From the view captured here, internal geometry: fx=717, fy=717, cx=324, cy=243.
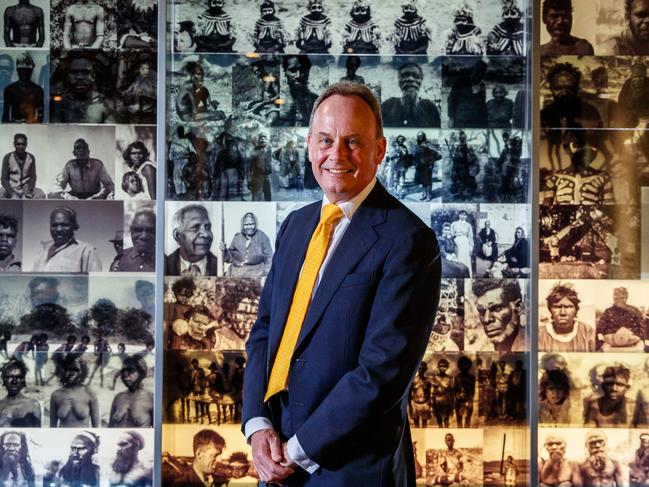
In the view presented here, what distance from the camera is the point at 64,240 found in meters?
3.57

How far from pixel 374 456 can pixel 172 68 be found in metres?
2.27

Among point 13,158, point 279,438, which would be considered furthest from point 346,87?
point 13,158

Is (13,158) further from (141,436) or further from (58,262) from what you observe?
(141,436)

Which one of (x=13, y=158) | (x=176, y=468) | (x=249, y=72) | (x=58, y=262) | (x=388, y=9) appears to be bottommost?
(x=176, y=468)

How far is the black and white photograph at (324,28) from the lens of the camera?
3.50 m

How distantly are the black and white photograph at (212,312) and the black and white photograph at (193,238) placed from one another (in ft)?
0.19

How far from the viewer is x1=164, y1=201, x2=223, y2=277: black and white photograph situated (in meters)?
3.45

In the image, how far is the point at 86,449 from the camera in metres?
3.56

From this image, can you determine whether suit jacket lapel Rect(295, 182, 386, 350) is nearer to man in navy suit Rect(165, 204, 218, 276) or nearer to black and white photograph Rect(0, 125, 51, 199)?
man in navy suit Rect(165, 204, 218, 276)

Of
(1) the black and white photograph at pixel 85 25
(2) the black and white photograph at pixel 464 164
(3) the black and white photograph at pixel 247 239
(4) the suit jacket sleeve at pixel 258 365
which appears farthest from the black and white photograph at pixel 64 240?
(2) the black and white photograph at pixel 464 164

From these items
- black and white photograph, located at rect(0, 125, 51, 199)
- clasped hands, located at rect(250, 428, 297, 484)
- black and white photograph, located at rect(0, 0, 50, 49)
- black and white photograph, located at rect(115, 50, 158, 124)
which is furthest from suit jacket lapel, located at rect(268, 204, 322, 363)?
black and white photograph, located at rect(0, 0, 50, 49)

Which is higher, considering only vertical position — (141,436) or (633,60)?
(633,60)

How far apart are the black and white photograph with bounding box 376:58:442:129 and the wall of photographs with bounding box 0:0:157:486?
1172mm

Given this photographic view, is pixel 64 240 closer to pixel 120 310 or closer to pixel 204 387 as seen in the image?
pixel 120 310
